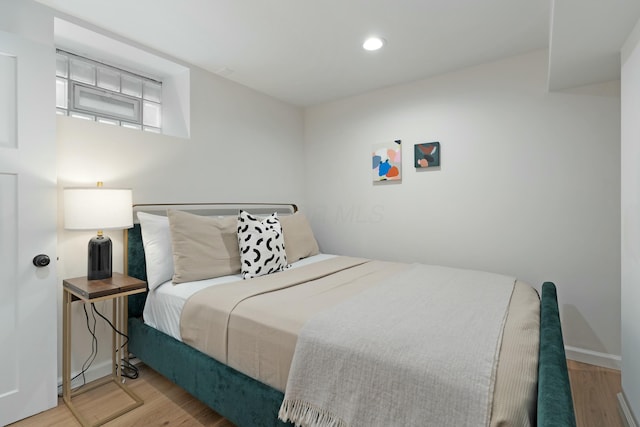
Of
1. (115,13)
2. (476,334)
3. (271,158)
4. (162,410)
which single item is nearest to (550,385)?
(476,334)

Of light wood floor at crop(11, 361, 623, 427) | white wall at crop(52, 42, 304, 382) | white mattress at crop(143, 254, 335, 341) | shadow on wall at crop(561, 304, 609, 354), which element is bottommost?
light wood floor at crop(11, 361, 623, 427)

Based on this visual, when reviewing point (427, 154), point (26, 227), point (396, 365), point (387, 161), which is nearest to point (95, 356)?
point (26, 227)

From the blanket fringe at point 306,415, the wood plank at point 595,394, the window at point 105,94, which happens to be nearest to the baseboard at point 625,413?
the wood plank at point 595,394

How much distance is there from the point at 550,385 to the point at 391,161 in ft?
8.31

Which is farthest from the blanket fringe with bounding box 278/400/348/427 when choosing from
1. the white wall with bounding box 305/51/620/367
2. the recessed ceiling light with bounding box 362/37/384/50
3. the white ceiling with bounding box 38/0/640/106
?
the recessed ceiling light with bounding box 362/37/384/50

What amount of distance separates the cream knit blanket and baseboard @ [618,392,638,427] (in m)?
0.88

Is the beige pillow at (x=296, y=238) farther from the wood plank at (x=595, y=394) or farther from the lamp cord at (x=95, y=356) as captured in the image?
the wood plank at (x=595, y=394)

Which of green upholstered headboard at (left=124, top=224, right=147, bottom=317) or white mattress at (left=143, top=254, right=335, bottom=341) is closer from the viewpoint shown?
white mattress at (left=143, top=254, right=335, bottom=341)

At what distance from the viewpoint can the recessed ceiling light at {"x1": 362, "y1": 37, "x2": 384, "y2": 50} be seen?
2.33 meters

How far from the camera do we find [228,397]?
1509mm

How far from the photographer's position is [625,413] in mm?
1696

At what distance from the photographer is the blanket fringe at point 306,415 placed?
117cm

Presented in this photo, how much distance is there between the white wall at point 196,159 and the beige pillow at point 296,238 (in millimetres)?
575

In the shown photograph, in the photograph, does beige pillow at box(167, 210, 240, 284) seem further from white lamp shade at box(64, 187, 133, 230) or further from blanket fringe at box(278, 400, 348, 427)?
blanket fringe at box(278, 400, 348, 427)
